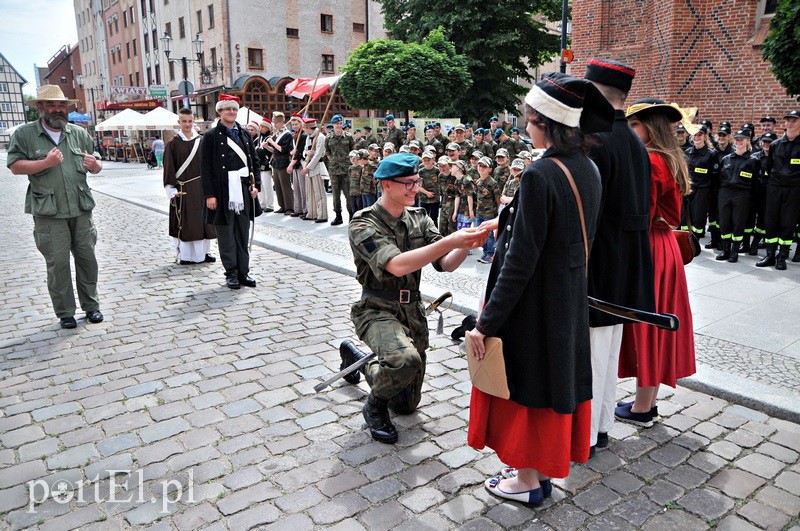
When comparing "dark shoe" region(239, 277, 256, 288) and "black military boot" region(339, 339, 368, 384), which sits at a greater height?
"black military boot" region(339, 339, 368, 384)

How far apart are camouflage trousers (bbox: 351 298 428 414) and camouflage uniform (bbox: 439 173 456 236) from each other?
18.5 feet

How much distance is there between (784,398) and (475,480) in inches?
93.0

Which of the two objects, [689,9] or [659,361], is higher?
[689,9]

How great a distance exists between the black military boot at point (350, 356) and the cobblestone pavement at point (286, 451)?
6 cm

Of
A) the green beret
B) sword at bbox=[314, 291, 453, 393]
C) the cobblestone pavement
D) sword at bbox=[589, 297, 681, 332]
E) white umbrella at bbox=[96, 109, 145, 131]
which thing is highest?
white umbrella at bbox=[96, 109, 145, 131]

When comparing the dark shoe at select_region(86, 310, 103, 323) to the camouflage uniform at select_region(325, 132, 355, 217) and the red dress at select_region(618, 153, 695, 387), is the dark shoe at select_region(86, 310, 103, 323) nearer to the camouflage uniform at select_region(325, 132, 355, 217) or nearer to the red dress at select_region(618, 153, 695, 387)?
the red dress at select_region(618, 153, 695, 387)

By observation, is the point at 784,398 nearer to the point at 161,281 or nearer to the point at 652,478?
the point at 652,478

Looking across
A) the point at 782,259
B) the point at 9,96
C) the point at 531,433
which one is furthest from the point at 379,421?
the point at 9,96

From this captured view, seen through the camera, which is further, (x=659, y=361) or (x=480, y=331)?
(x=659, y=361)

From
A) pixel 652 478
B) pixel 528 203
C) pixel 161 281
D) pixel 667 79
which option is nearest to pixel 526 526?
pixel 652 478

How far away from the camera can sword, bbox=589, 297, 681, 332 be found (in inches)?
110

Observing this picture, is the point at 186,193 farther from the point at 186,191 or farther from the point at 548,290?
the point at 548,290

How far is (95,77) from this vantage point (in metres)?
68.1

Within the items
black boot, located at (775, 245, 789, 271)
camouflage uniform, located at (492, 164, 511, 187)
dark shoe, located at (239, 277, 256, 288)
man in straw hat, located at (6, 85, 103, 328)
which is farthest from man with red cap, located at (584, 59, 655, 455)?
black boot, located at (775, 245, 789, 271)
